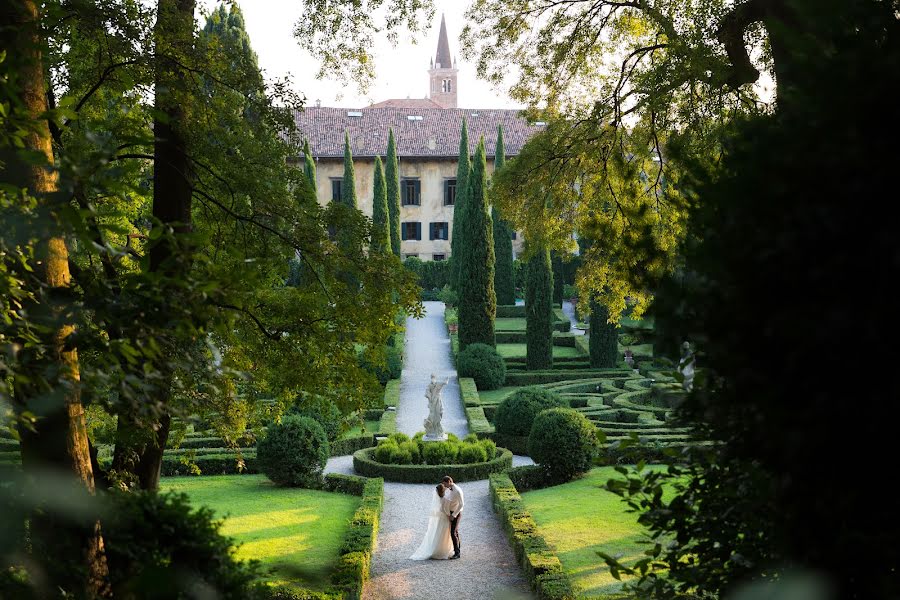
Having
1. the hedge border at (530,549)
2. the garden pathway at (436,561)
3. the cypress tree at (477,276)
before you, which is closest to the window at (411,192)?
Answer: the cypress tree at (477,276)

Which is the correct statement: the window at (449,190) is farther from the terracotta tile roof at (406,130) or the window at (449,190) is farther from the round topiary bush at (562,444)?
A: the round topiary bush at (562,444)

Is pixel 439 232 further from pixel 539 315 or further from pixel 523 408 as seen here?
pixel 523 408

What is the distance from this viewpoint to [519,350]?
32500 millimetres

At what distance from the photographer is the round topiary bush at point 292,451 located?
50.6 ft

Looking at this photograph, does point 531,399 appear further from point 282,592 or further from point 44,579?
point 44,579

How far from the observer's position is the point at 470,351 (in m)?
27.2

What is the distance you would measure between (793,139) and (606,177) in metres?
10.9

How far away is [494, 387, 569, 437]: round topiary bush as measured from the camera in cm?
1869

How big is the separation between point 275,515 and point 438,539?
2897 mm

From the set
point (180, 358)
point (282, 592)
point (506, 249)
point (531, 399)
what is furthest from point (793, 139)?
point (506, 249)

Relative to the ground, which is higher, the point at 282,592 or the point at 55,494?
the point at 55,494

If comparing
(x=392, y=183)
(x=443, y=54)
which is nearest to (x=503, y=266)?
(x=392, y=183)

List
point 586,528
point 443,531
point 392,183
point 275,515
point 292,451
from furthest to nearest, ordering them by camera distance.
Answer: point 392,183 → point 292,451 → point 275,515 → point 586,528 → point 443,531

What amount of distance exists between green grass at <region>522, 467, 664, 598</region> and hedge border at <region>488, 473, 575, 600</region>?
0.87ft
